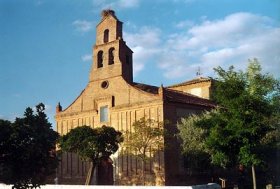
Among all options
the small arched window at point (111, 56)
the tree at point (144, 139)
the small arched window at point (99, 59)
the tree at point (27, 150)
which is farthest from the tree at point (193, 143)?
the tree at point (27, 150)

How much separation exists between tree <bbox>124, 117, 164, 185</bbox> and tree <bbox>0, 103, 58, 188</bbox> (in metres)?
16.1

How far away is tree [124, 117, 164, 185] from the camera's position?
3362 centimetres

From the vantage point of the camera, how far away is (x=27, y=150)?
17.2 metres

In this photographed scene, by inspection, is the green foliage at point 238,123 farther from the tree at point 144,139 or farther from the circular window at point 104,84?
the circular window at point 104,84

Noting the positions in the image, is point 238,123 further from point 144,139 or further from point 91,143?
point 91,143

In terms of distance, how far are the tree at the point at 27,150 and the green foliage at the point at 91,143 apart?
15.3m

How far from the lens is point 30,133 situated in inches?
693

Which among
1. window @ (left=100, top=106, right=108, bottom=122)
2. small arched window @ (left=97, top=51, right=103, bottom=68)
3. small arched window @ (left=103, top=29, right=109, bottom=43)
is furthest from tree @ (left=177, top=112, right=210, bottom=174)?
small arched window @ (left=103, top=29, right=109, bottom=43)

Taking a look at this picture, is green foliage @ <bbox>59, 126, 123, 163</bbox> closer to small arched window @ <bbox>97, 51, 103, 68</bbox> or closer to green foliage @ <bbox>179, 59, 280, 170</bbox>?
small arched window @ <bbox>97, 51, 103, 68</bbox>

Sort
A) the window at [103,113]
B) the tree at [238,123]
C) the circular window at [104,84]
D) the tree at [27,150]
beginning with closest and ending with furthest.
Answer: the tree at [27,150] → the tree at [238,123] → the window at [103,113] → the circular window at [104,84]

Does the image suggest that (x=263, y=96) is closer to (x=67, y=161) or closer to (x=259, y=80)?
(x=259, y=80)

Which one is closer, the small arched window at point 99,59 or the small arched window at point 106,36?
the small arched window at point 106,36

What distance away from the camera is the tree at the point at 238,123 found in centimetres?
2367

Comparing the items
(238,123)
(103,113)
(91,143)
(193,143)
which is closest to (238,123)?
(238,123)
